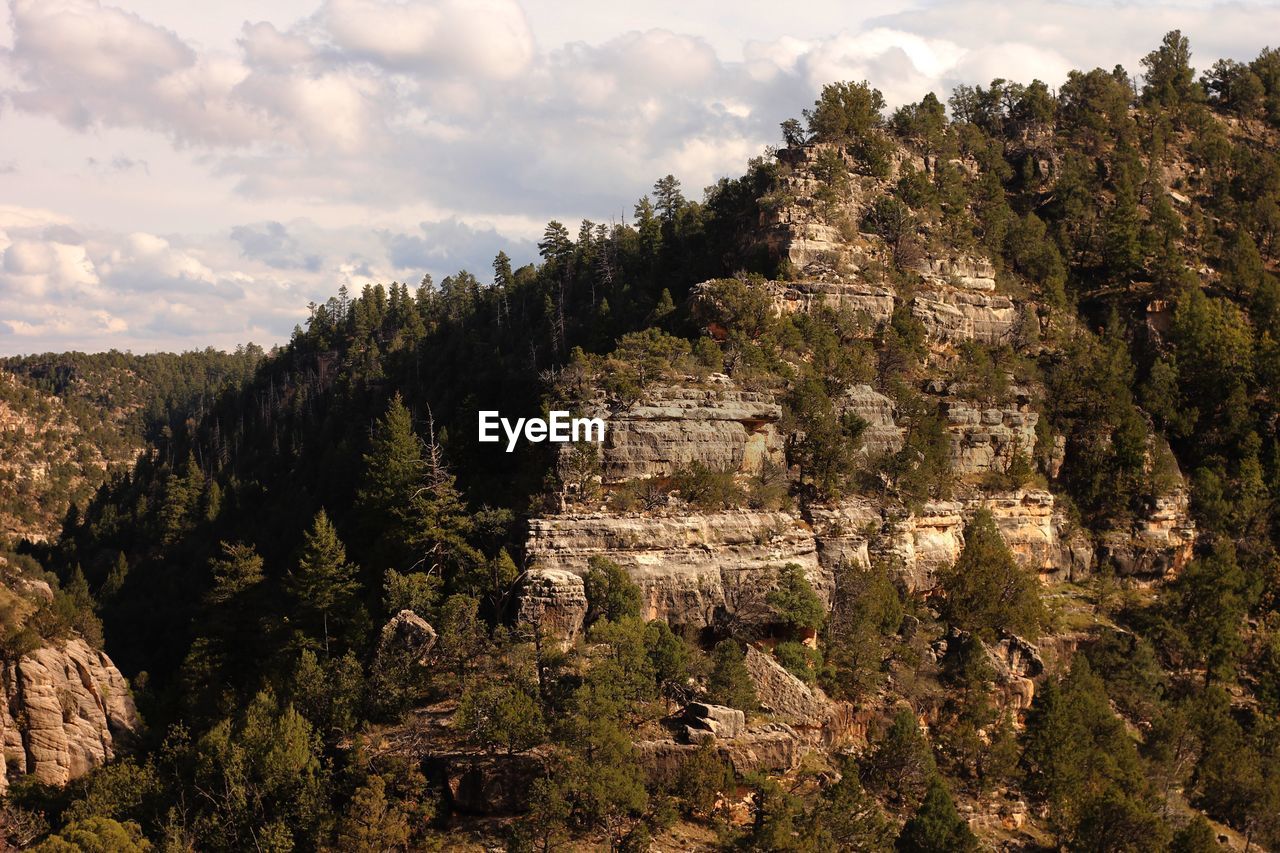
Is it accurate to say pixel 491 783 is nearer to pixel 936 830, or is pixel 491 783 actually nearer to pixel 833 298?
pixel 936 830

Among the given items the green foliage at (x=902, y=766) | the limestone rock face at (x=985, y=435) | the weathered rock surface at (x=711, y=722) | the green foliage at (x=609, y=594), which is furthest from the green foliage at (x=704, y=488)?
the limestone rock face at (x=985, y=435)

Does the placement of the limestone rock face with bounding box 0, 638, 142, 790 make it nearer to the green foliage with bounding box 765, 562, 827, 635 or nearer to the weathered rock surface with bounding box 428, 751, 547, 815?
the weathered rock surface with bounding box 428, 751, 547, 815

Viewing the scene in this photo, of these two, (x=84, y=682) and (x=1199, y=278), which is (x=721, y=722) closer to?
(x=84, y=682)

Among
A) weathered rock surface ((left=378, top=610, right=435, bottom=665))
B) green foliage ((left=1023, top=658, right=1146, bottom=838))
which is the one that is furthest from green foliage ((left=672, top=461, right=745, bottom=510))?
green foliage ((left=1023, top=658, right=1146, bottom=838))

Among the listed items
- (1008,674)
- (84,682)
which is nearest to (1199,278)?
(1008,674)

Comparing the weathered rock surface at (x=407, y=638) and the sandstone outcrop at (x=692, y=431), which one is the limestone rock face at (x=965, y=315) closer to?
the sandstone outcrop at (x=692, y=431)

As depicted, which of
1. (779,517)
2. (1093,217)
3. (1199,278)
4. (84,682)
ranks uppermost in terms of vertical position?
(1093,217)

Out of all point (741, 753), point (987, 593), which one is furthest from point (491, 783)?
point (987, 593)
